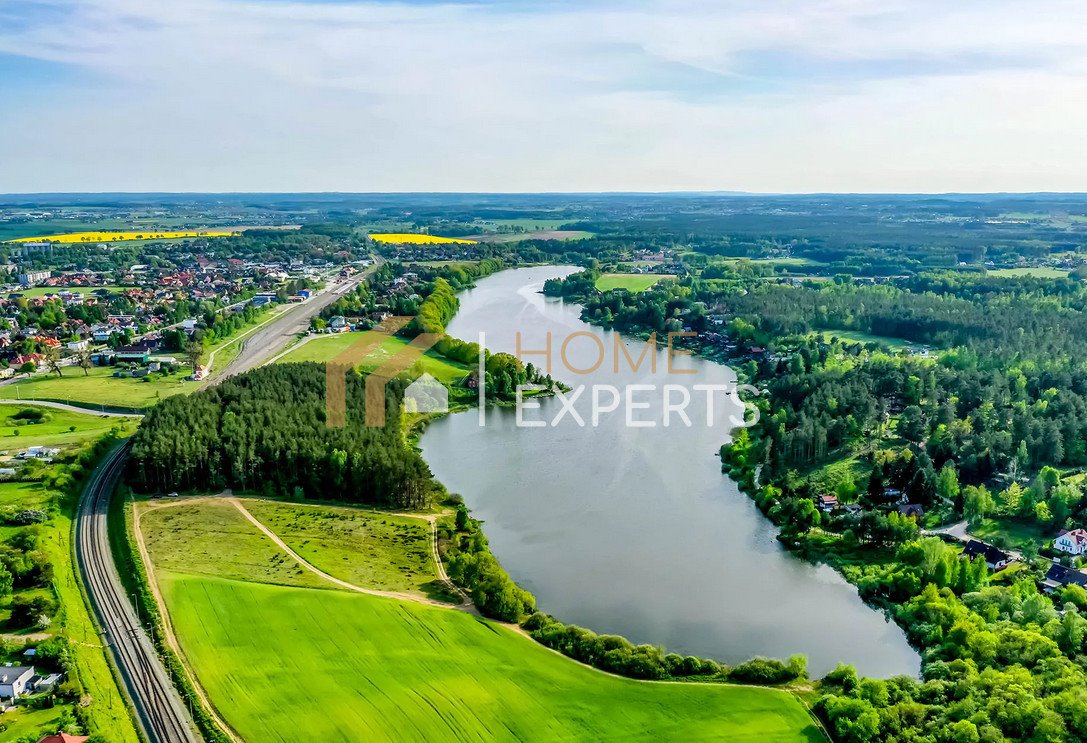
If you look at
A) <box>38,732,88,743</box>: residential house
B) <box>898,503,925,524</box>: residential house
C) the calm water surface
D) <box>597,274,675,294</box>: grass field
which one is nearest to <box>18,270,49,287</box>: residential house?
<box>597,274,675,294</box>: grass field

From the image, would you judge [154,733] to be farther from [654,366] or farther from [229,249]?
[229,249]

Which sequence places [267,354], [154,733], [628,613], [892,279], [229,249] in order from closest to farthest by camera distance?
1. [154,733]
2. [628,613]
3. [267,354]
4. [892,279]
5. [229,249]

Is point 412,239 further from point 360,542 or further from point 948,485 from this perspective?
point 948,485

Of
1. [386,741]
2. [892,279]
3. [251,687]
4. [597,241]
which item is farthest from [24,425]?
[597,241]

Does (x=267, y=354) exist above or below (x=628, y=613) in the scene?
above

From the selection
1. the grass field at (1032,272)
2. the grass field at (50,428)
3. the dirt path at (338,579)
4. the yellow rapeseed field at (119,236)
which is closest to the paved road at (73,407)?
the grass field at (50,428)

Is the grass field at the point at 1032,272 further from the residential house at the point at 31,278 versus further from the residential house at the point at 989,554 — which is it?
the residential house at the point at 31,278

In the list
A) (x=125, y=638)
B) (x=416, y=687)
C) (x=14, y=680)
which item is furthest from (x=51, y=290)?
(x=416, y=687)
